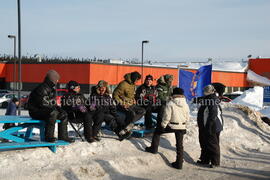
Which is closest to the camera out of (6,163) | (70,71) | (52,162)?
(6,163)

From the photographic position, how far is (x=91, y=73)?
36406mm

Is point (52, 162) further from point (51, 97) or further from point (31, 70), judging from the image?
point (31, 70)

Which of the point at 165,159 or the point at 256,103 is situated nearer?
the point at 165,159

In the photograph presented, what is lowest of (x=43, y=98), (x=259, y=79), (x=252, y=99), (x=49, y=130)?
(x=252, y=99)

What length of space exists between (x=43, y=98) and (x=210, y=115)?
3.70 m

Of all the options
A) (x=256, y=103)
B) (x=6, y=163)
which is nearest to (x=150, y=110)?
(x=6, y=163)

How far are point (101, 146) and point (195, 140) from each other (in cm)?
327

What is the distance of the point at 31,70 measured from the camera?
135 ft

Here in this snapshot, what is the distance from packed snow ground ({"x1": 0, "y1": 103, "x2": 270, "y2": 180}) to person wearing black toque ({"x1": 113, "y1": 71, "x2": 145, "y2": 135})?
61cm

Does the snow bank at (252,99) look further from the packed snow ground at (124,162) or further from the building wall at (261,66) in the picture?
the building wall at (261,66)

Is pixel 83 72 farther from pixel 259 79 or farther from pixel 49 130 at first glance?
pixel 49 130

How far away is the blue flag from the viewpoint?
59.7 ft

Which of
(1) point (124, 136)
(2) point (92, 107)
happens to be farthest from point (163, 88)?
(2) point (92, 107)

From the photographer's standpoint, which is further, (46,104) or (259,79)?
(259,79)
